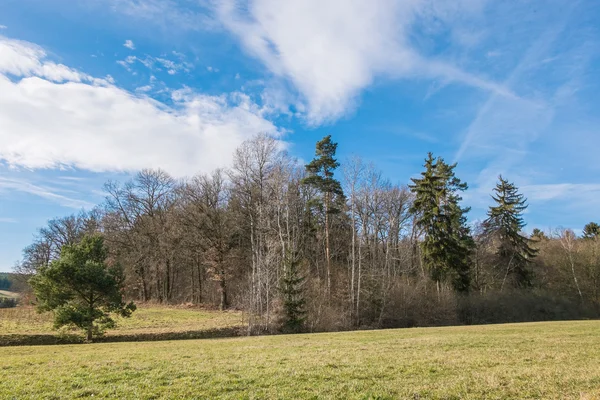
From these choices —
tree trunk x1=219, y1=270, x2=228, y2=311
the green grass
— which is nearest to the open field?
tree trunk x1=219, y1=270, x2=228, y2=311

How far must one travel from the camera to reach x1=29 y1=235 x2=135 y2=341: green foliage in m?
20.6

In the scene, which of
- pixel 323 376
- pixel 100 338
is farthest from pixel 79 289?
pixel 323 376

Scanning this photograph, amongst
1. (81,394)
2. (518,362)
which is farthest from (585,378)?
(81,394)

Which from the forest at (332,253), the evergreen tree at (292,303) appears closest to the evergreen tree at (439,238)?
the forest at (332,253)

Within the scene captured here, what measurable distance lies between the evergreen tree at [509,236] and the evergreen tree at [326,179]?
2218 centimetres

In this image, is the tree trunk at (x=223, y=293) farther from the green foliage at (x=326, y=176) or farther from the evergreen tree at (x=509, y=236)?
the evergreen tree at (x=509, y=236)

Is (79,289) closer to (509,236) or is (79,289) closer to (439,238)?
(439,238)

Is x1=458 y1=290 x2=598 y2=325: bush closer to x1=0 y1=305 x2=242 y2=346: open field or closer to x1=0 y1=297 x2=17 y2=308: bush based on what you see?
x1=0 y1=305 x2=242 y2=346: open field

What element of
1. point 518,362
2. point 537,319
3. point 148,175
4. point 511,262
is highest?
point 148,175

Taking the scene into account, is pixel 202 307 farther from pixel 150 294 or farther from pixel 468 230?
pixel 468 230

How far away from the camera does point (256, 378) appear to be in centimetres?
798

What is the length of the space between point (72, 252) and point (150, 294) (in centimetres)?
3557

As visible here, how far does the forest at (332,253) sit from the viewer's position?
3203cm

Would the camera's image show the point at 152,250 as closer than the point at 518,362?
No
